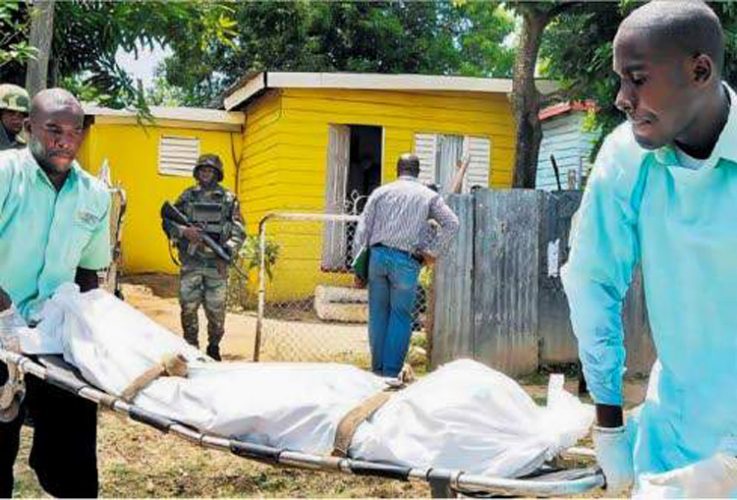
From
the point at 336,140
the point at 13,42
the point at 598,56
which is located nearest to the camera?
the point at 13,42

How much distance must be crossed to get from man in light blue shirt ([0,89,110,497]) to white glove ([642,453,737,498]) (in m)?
2.49

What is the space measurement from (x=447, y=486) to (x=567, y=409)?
0.40 metres

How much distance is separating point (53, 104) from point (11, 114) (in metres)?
2.58

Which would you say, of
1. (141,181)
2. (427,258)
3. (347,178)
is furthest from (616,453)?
(141,181)

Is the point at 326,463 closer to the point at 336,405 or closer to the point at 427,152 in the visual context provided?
the point at 336,405

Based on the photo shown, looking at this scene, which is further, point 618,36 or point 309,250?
point 309,250

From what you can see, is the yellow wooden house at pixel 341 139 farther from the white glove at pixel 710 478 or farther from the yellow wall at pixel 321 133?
the white glove at pixel 710 478

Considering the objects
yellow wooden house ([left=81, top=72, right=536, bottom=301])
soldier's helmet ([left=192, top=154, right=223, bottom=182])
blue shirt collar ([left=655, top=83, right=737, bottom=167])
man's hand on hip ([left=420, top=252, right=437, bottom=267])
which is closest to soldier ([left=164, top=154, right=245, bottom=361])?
soldier's helmet ([left=192, top=154, right=223, bottom=182])

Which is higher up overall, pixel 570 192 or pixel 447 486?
pixel 570 192

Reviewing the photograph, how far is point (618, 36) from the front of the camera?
180cm

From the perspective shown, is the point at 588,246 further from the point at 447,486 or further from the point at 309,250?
the point at 309,250

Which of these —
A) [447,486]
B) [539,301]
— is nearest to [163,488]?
[447,486]

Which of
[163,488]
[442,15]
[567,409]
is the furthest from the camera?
[442,15]

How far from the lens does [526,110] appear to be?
41.3 ft
